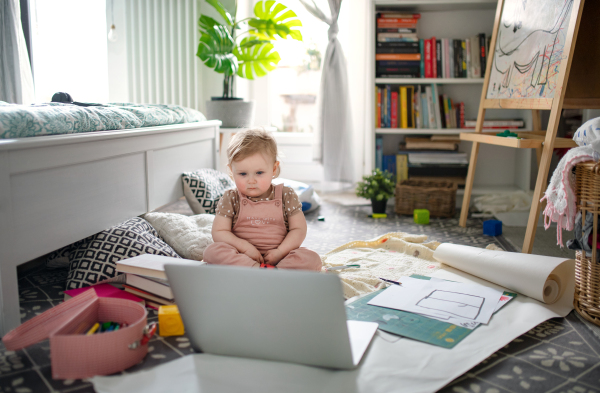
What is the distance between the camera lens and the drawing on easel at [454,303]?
1.28 m

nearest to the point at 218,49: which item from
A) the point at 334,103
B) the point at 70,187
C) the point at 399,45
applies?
the point at 334,103

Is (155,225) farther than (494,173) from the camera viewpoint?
No

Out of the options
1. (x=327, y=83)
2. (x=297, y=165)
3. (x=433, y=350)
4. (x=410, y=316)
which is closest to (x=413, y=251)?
(x=410, y=316)

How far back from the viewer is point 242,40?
3135 mm

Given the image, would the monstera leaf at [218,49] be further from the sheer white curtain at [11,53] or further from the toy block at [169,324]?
the toy block at [169,324]

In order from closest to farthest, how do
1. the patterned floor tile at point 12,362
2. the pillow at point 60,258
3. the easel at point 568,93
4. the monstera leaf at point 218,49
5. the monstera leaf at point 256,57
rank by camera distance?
the patterned floor tile at point 12,362, the pillow at point 60,258, the easel at point 568,93, the monstera leaf at point 218,49, the monstera leaf at point 256,57

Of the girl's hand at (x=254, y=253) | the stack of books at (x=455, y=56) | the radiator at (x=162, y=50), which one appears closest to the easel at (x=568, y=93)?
the stack of books at (x=455, y=56)

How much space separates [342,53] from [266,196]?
1933 mm

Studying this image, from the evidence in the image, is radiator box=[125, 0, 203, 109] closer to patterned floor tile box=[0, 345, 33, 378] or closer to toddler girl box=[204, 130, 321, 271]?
toddler girl box=[204, 130, 321, 271]

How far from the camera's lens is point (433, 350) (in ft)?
3.55

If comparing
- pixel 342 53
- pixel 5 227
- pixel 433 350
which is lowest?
pixel 433 350

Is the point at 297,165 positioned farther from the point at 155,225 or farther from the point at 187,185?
the point at 155,225

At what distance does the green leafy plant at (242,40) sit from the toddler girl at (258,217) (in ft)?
5.33

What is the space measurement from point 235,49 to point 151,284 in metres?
2.10
